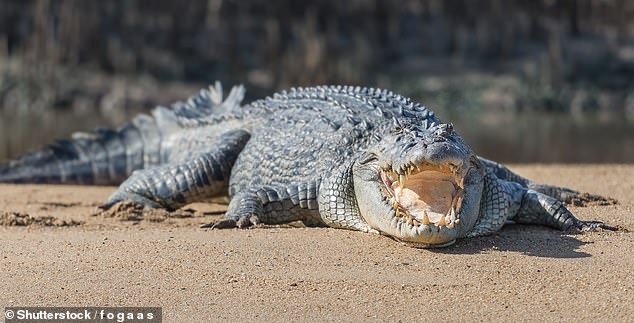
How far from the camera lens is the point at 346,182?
19.3 feet

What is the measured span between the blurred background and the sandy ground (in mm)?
16457

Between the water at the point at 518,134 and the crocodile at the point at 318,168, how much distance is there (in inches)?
167

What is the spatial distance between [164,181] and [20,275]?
2646 millimetres

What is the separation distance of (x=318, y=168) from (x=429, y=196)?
4.20 feet

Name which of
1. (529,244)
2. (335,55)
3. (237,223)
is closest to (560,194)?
(529,244)

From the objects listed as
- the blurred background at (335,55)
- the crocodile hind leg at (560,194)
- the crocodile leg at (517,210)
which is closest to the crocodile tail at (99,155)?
the crocodile hind leg at (560,194)

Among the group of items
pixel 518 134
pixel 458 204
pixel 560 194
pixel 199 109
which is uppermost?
pixel 518 134

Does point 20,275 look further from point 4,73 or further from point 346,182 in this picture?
point 4,73

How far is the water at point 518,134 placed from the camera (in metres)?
14.6

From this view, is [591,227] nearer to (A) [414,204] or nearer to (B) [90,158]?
(A) [414,204]

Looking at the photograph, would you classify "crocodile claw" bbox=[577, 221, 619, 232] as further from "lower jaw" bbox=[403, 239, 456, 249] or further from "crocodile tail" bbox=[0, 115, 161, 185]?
"crocodile tail" bbox=[0, 115, 161, 185]

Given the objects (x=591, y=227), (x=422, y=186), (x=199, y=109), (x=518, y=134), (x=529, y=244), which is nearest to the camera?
(x=422, y=186)

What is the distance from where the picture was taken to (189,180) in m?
7.11

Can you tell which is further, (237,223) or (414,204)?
(237,223)
